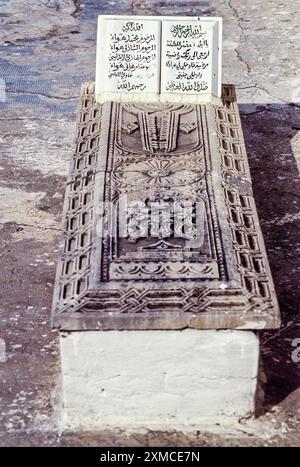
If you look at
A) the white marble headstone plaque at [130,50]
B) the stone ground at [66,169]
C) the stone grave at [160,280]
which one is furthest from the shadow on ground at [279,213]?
the white marble headstone plaque at [130,50]

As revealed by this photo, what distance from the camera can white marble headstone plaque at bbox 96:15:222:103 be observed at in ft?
17.3

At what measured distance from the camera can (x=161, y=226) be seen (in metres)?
4.12

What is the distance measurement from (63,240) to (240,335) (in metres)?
0.97

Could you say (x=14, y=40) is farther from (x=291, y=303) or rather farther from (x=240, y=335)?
(x=240, y=335)

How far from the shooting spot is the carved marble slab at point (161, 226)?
3545mm

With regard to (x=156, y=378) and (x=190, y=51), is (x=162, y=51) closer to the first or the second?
(x=190, y=51)

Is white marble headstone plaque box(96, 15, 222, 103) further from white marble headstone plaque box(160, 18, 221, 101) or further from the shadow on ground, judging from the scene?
the shadow on ground

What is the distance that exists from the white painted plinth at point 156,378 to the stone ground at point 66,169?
8 cm

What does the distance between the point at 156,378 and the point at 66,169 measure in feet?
8.03

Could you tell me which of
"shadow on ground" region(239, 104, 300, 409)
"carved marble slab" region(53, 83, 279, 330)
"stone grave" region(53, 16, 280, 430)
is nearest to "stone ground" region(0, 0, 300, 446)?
"shadow on ground" region(239, 104, 300, 409)

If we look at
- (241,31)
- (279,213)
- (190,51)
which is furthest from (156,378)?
(241,31)

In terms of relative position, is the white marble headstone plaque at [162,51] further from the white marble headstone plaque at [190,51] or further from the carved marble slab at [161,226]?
the carved marble slab at [161,226]

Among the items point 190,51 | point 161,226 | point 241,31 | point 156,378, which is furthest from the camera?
point 241,31

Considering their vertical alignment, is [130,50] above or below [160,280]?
above
